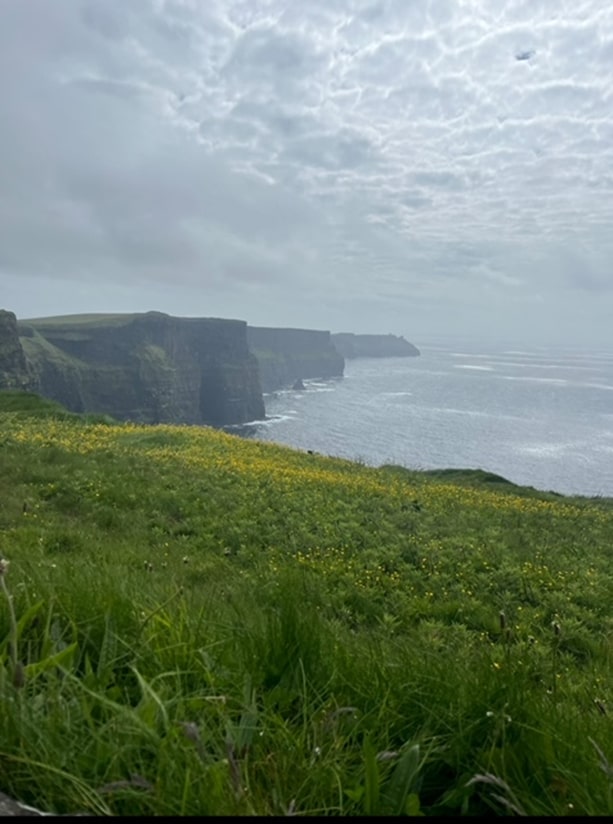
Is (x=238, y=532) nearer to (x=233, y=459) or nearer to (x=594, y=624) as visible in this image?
(x=594, y=624)

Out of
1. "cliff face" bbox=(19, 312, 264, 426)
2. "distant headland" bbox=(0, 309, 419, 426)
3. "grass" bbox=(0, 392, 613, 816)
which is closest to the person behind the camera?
"grass" bbox=(0, 392, 613, 816)

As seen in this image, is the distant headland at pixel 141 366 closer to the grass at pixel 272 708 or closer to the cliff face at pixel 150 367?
the cliff face at pixel 150 367

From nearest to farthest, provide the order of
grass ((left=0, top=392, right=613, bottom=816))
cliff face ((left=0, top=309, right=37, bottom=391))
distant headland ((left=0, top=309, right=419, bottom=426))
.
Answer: grass ((left=0, top=392, right=613, bottom=816)) < cliff face ((left=0, top=309, right=37, bottom=391)) < distant headland ((left=0, top=309, right=419, bottom=426))

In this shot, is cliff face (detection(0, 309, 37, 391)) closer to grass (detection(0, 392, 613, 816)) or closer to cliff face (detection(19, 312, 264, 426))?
cliff face (detection(19, 312, 264, 426))

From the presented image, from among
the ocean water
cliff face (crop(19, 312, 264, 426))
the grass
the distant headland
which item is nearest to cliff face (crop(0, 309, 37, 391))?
the distant headland

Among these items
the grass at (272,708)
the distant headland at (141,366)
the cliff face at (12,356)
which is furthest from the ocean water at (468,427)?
the grass at (272,708)

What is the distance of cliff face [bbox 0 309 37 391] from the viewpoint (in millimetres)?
78250

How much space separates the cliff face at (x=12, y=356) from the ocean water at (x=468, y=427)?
34.8 metres

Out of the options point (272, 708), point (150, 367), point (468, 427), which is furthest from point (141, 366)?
point (272, 708)

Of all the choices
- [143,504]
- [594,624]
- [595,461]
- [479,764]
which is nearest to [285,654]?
[479,764]

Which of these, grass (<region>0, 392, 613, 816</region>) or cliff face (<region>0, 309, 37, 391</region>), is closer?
grass (<region>0, 392, 613, 816</region>)

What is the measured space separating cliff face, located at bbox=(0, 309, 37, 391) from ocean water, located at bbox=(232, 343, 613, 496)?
114ft

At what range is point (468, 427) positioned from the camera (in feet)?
331

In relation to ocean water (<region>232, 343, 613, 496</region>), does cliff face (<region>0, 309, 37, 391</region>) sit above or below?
above
